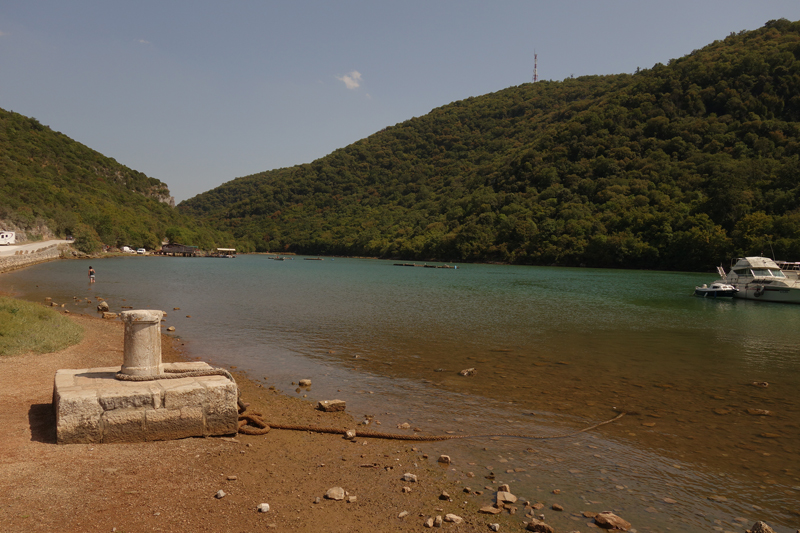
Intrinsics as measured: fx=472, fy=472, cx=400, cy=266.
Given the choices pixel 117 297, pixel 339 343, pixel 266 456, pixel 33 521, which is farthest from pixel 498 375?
pixel 117 297

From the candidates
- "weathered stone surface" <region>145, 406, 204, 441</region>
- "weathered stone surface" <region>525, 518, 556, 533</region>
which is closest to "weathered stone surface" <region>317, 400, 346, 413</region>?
"weathered stone surface" <region>145, 406, 204, 441</region>

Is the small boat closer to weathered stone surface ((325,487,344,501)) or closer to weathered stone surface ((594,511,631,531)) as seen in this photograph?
weathered stone surface ((594,511,631,531))

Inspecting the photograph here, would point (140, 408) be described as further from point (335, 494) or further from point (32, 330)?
point (32, 330)

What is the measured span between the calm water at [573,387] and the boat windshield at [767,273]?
47.7 ft

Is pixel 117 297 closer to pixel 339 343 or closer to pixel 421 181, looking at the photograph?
pixel 339 343

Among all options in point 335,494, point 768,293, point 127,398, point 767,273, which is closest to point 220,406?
point 127,398

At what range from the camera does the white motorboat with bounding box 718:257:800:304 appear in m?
39.4

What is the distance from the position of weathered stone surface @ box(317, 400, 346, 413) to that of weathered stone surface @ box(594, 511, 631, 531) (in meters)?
5.38

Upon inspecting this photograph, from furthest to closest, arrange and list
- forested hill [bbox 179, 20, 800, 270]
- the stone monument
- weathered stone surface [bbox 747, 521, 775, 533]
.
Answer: forested hill [bbox 179, 20, 800, 270] → the stone monument → weathered stone surface [bbox 747, 521, 775, 533]

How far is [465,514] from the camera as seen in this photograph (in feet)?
18.7

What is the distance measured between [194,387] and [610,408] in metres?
8.77

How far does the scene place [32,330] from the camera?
1373cm

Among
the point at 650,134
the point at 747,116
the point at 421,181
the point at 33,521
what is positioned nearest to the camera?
the point at 33,521

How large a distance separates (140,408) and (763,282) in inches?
1942
